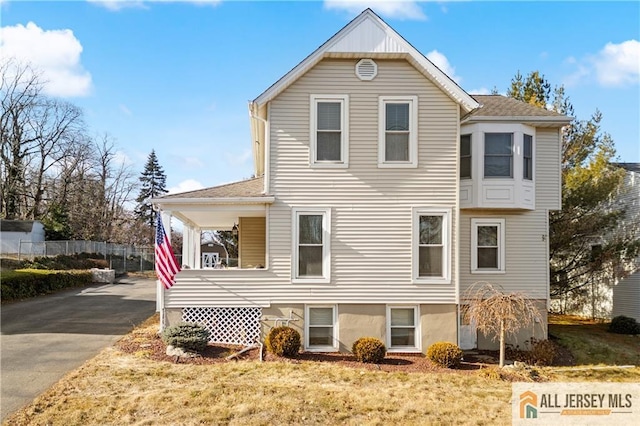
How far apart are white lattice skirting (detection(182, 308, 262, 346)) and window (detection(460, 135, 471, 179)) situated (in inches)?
283

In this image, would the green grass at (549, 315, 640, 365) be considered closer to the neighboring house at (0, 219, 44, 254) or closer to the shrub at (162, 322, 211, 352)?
the shrub at (162, 322, 211, 352)

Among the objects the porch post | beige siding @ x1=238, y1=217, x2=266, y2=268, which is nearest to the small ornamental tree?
beige siding @ x1=238, y1=217, x2=266, y2=268

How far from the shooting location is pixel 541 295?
1470 centimetres

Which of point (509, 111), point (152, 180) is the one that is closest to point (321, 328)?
point (509, 111)

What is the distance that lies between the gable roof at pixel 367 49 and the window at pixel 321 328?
5.94m

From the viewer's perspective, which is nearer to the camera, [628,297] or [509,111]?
[509,111]

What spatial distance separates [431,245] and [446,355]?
300 cm

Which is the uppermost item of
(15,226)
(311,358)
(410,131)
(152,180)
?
(152,180)

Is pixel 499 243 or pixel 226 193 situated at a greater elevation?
pixel 226 193

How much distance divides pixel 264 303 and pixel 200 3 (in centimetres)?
812

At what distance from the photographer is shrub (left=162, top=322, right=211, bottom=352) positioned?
1228cm

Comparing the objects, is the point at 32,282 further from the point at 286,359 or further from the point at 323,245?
the point at 323,245

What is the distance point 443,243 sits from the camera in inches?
535

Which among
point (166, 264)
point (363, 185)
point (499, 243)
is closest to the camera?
point (166, 264)
